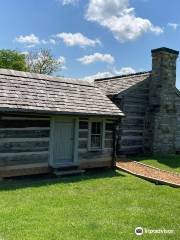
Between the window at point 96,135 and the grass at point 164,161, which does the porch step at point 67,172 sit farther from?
the grass at point 164,161

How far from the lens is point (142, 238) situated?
25.3 feet

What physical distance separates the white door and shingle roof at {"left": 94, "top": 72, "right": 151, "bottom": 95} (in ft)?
19.6

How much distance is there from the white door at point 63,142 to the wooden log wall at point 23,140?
A: 53 cm

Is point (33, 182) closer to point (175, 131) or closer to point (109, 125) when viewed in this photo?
point (109, 125)

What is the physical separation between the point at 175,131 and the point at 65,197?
43.4 feet

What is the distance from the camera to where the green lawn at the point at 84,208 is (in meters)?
7.79

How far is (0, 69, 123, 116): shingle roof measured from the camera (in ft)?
42.7

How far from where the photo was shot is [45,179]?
44.2 ft

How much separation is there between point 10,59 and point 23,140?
123ft

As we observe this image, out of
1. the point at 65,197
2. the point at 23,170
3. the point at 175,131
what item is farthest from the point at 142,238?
the point at 175,131

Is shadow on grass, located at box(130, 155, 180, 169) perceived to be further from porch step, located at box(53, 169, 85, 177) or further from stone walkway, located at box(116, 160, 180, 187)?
porch step, located at box(53, 169, 85, 177)

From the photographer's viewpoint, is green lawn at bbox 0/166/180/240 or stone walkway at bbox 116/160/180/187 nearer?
green lawn at bbox 0/166/180/240

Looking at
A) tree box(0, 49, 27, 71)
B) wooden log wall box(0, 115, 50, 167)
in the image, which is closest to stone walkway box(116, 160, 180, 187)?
wooden log wall box(0, 115, 50, 167)

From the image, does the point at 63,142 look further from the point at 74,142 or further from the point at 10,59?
the point at 10,59
